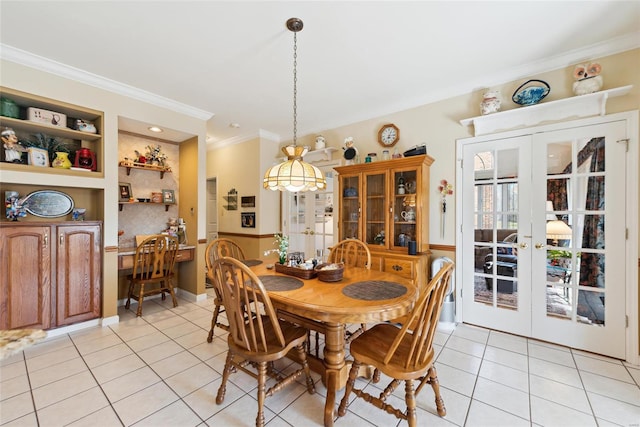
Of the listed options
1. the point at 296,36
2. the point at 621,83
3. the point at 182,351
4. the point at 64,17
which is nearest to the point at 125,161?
the point at 64,17

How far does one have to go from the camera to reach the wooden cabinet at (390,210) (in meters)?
2.93

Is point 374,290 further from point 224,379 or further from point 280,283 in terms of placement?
point 224,379

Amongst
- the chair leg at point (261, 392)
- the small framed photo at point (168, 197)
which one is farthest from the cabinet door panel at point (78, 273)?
the chair leg at point (261, 392)

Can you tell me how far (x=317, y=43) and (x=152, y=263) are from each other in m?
3.11

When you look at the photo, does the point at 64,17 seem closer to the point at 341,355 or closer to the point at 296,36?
the point at 296,36

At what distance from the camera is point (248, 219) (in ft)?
15.4

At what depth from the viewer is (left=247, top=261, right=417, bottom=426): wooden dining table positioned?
145 centimetres

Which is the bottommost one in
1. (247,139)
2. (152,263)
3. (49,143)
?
(152,263)

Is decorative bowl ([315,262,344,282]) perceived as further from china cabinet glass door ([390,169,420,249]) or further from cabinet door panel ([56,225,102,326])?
cabinet door panel ([56,225,102,326])

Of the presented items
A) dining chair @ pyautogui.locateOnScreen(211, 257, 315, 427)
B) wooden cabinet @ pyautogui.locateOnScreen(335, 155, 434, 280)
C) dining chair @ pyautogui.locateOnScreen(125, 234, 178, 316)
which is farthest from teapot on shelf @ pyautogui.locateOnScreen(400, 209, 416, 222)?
dining chair @ pyautogui.locateOnScreen(125, 234, 178, 316)

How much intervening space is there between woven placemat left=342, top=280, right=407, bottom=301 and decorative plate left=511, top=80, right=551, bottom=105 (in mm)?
2214

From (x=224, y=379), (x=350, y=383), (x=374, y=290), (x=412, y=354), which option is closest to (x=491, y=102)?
A: (x=374, y=290)

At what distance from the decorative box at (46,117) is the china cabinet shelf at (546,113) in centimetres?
426

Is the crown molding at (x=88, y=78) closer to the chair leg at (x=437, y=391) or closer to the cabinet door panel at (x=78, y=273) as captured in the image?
the cabinet door panel at (x=78, y=273)
